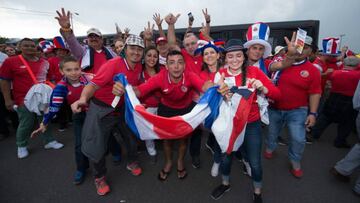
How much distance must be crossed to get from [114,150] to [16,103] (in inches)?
86.4

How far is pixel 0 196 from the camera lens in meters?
2.53

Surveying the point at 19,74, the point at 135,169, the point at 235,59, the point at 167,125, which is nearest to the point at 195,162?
the point at 135,169

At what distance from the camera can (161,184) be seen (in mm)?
2750

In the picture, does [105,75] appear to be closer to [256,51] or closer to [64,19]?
[64,19]

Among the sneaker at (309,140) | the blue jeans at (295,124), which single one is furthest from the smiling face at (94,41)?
the sneaker at (309,140)

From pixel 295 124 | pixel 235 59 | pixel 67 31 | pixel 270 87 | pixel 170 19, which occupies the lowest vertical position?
pixel 295 124

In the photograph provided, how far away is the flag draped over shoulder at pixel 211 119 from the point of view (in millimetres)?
1947

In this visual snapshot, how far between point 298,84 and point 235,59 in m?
1.24

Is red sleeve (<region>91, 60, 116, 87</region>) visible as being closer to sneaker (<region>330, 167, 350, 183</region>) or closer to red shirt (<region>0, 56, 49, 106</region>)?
red shirt (<region>0, 56, 49, 106</region>)

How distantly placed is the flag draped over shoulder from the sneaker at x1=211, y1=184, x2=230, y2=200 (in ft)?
2.46

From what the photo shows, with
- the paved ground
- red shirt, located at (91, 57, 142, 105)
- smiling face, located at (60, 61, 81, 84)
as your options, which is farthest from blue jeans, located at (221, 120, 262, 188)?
smiling face, located at (60, 61, 81, 84)

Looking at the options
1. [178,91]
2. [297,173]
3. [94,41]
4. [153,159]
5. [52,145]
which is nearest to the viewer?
[178,91]

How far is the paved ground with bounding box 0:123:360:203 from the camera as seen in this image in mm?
2479

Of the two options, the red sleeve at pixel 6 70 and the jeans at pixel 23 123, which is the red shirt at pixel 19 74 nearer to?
the red sleeve at pixel 6 70
